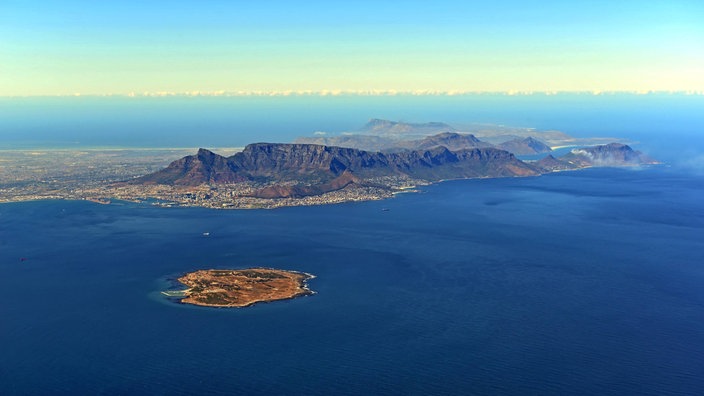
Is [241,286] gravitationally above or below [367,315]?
above

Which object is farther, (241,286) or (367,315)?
(241,286)

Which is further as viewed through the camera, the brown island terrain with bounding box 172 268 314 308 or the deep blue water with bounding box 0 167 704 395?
the brown island terrain with bounding box 172 268 314 308

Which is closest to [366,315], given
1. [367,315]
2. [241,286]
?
[367,315]

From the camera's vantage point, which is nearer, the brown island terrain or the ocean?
the ocean

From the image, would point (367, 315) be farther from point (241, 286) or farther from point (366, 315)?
point (241, 286)
